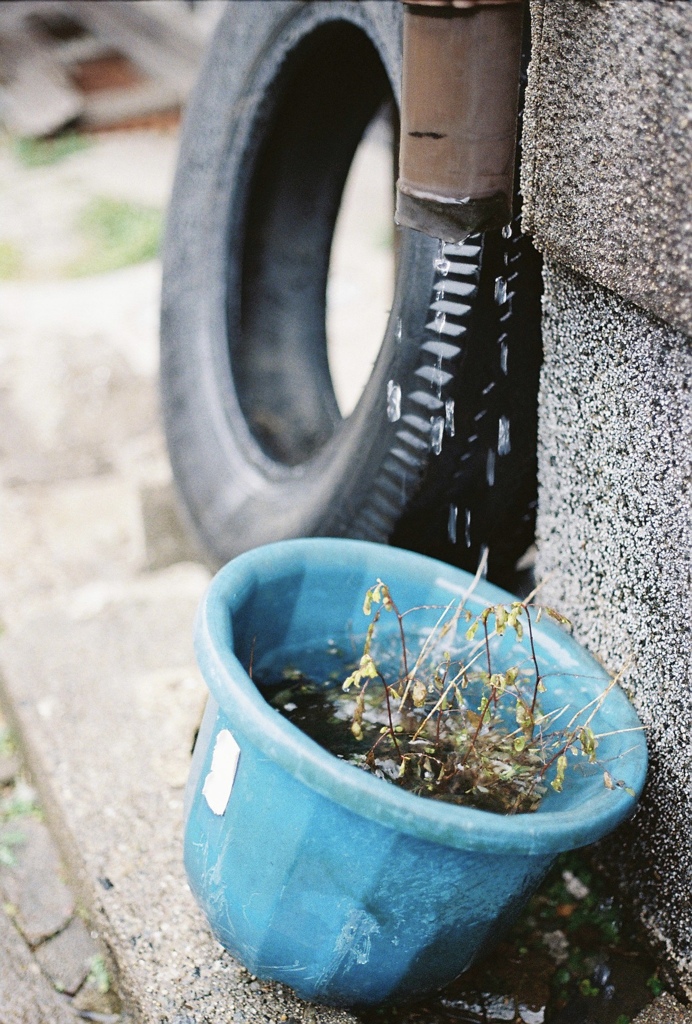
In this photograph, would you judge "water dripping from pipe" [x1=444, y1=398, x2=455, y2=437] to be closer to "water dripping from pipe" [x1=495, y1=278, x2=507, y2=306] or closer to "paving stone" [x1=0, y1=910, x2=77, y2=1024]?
"water dripping from pipe" [x1=495, y1=278, x2=507, y2=306]

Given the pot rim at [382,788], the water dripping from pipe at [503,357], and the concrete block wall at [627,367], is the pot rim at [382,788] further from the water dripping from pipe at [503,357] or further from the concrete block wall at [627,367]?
the water dripping from pipe at [503,357]

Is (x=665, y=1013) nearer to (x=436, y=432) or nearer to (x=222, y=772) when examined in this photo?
(x=222, y=772)

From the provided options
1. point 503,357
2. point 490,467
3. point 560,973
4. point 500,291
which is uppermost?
point 500,291

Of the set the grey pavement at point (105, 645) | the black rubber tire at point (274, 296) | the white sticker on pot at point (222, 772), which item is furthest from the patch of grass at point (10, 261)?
the white sticker on pot at point (222, 772)

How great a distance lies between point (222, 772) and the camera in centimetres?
132

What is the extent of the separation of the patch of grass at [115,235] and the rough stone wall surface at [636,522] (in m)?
3.42

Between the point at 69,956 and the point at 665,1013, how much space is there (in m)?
1.03

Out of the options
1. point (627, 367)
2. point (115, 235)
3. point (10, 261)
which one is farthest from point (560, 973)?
point (115, 235)

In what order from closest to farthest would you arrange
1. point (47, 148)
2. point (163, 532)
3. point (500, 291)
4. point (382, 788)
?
1. point (382, 788)
2. point (500, 291)
3. point (163, 532)
4. point (47, 148)

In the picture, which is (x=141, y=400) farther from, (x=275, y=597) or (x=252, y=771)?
(x=252, y=771)

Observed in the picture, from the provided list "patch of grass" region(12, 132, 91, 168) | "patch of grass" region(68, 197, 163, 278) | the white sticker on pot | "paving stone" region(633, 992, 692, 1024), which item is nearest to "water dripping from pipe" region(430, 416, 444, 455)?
the white sticker on pot

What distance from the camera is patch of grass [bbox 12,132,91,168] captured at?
6148 millimetres

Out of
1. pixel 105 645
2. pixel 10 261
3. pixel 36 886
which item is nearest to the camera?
pixel 36 886

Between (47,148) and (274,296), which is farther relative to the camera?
(47,148)
